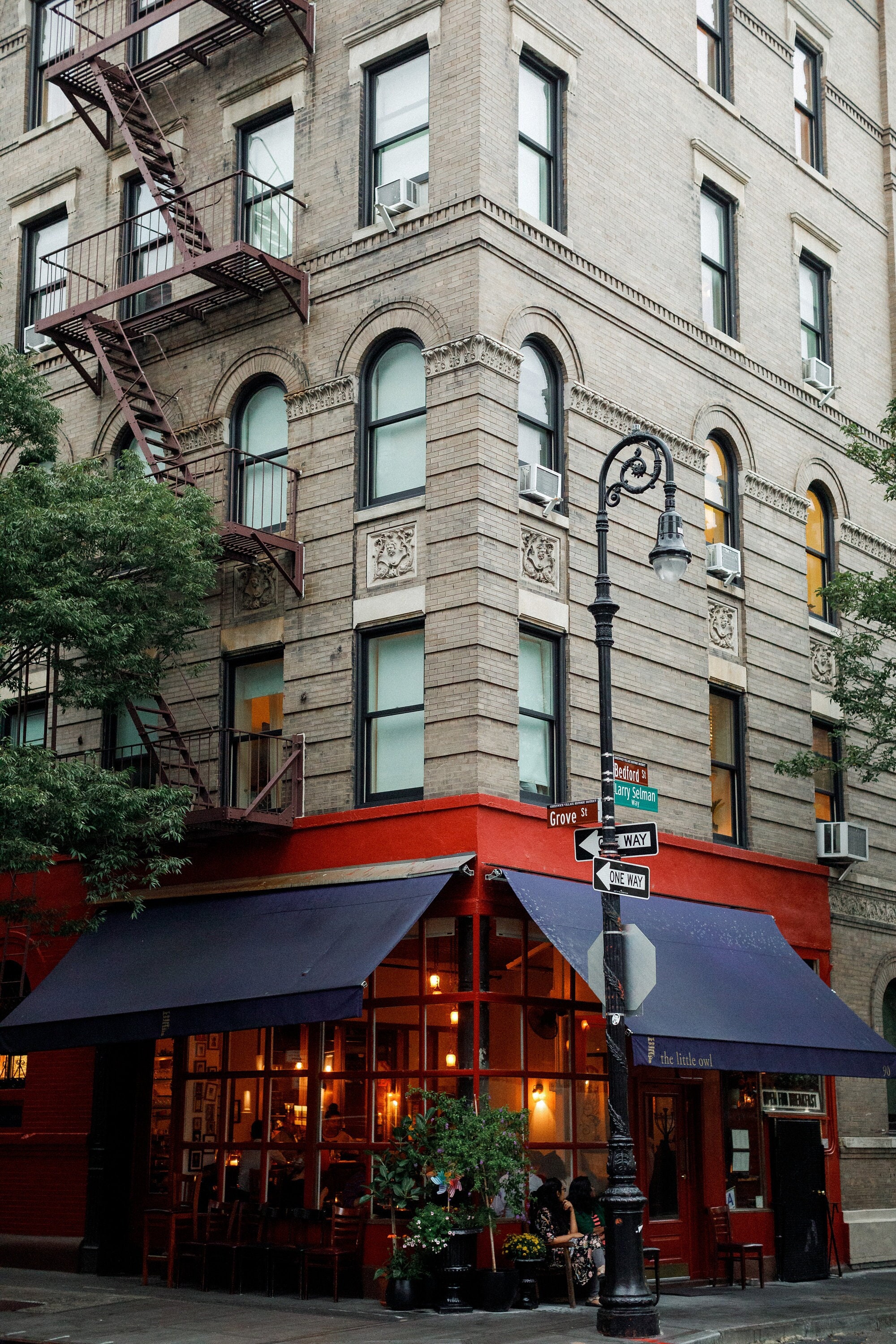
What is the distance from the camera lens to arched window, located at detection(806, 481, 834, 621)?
24.4 m

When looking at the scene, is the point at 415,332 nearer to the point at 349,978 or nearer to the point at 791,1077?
the point at 349,978

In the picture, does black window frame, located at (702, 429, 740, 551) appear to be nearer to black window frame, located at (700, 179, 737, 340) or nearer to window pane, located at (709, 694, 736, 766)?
black window frame, located at (700, 179, 737, 340)

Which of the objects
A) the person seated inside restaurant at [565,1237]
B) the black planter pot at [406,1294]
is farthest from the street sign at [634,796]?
the black planter pot at [406,1294]

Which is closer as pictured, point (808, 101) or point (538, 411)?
point (538, 411)

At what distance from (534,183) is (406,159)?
1683 millimetres

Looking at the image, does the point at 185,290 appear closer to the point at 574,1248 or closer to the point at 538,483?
the point at 538,483

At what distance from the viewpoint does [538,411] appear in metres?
19.6

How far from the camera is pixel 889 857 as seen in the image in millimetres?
24906

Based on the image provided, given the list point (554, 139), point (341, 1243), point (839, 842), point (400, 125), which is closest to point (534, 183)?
point (554, 139)

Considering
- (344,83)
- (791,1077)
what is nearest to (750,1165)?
(791,1077)

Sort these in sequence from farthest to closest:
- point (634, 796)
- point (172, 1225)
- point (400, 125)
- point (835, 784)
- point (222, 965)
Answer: point (835, 784)
point (400, 125)
point (172, 1225)
point (222, 965)
point (634, 796)

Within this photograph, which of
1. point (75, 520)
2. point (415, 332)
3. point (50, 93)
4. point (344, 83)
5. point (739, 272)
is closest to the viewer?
point (75, 520)

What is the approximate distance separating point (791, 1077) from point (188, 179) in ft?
50.3

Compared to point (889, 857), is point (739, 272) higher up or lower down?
higher up
